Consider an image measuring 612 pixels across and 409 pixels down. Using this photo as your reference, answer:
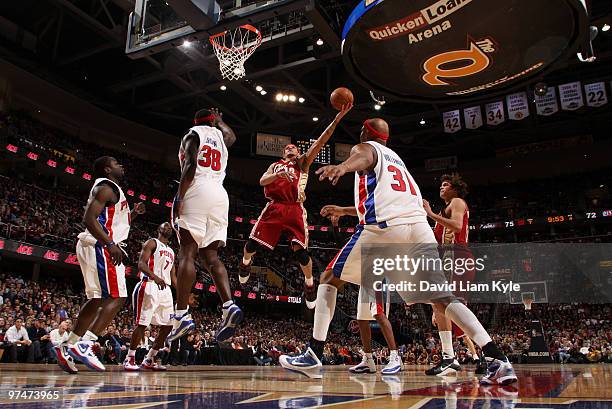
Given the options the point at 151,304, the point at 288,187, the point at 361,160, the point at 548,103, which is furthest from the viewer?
the point at 548,103

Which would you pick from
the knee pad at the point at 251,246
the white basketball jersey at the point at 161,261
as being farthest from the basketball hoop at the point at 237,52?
the knee pad at the point at 251,246

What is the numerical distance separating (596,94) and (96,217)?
16939 millimetres

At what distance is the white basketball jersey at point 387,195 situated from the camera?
3.29 metres

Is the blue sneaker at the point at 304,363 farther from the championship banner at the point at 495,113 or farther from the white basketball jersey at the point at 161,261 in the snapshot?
the championship banner at the point at 495,113

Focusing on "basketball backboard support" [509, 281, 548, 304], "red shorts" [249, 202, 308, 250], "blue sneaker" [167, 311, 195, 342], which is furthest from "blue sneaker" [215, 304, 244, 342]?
"basketball backboard support" [509, 281, 548, 304]

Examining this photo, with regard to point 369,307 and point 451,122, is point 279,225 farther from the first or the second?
point 451,122

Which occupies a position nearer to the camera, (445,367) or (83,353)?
(83,353)

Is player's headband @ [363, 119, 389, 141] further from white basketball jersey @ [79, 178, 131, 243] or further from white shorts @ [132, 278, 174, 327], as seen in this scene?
white shorts @ [132, 278, 174, 327]

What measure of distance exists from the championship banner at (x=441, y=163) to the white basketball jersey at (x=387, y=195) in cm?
2373

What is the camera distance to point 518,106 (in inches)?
692

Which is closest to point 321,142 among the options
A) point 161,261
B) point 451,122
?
point 161,261

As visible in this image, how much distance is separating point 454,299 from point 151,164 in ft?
74.7

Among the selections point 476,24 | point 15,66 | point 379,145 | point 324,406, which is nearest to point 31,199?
point 15,66

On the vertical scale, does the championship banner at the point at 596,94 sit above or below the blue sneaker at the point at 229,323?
above
